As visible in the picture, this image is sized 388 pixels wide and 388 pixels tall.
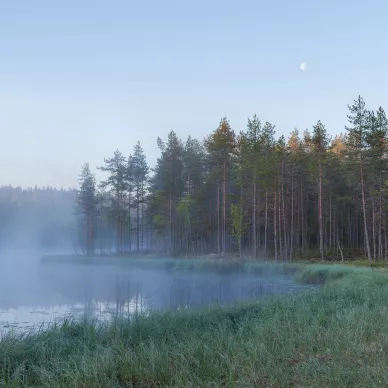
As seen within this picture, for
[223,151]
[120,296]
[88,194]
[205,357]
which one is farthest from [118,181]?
[205,357]

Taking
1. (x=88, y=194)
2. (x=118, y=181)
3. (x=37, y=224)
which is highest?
(x=118, y=181)

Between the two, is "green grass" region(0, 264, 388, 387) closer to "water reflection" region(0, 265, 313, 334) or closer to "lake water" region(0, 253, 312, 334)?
"water reflection" region(0, 265, 313, 334)

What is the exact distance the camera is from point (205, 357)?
18.9 ft

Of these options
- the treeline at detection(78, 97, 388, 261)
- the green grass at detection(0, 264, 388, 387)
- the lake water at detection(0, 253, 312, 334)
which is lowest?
the lake water at detection(0, 253, 312, 334)

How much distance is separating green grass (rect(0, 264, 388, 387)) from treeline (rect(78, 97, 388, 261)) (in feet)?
88.3

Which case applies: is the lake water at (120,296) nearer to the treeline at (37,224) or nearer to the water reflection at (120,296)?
the water reflection at (120,296)

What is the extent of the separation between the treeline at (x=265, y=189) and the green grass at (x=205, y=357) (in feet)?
88.3

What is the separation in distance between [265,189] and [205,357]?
34940 mm

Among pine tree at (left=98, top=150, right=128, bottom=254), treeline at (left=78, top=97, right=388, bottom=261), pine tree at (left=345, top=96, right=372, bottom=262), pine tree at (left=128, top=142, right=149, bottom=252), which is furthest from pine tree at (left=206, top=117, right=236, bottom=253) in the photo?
pine tree at (left=98, top=150, right=128, bottom=254)

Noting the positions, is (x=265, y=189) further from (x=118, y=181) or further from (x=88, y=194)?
(x=88, y=194)

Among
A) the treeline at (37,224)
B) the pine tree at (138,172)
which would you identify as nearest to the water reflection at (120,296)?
the pine tree at (138,172)

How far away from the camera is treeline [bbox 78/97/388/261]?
118ft

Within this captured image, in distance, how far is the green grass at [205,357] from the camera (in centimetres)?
477

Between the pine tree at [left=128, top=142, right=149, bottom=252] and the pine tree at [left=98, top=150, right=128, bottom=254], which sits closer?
the pine tree at [left=98, top=150, right=128, bottom=254]
